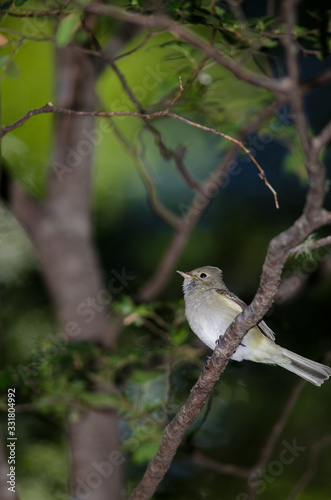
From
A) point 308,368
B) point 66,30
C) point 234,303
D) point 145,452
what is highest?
point 66,30

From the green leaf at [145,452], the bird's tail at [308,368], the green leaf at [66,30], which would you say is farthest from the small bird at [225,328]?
the green leaf at [66,30]

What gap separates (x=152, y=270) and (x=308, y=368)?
11.9 feet

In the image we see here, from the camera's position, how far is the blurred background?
403 cm

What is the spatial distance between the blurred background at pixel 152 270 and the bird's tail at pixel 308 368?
394mm

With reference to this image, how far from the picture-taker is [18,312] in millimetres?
6398

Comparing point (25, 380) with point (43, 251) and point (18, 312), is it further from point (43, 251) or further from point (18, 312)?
point (18, 312)

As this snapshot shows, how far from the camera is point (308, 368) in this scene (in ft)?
11.4

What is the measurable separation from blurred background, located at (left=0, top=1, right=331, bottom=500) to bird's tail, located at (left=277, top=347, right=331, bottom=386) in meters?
0.39

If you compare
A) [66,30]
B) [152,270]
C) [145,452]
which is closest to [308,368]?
[145,452]

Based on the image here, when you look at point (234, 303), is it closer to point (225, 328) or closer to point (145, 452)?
point (225, 328)

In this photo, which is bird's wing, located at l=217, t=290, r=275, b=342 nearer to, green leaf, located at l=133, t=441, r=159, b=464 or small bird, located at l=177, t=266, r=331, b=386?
small bird, located at l=177, t=266, r=331, b=386

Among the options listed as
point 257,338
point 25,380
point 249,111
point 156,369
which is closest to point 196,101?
point 249,111

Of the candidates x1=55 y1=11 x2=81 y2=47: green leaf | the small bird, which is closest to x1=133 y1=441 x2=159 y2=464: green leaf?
the small bird

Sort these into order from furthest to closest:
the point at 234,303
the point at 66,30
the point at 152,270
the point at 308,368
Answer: the point at 152,270, the point at 234,303, the point at 308,368, the point at 66,30
